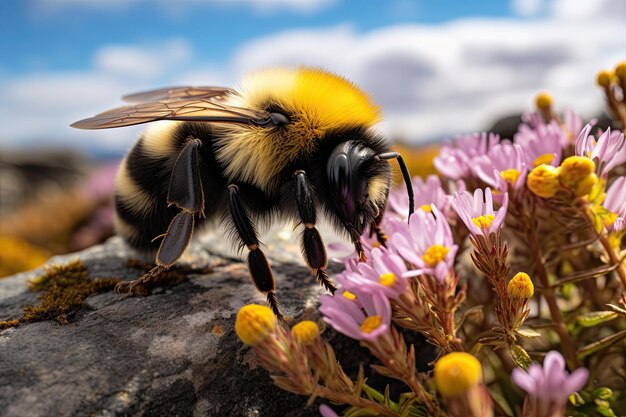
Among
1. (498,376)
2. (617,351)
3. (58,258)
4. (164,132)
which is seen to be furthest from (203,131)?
(617,351)

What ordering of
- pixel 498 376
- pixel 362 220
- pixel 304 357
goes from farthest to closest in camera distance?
pixel 498 376
pixel 362 220
pixel 304 357

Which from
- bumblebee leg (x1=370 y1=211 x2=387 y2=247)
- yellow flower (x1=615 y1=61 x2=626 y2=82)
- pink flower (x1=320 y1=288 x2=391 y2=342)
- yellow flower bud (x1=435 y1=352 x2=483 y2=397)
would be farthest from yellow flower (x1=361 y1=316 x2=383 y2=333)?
yellow flower (x1=615 y1=61 x2=626 y2=82)

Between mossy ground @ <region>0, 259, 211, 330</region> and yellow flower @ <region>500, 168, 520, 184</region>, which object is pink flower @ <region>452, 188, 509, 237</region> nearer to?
yellow flower @ <region>500, 168, 520, 184</region>

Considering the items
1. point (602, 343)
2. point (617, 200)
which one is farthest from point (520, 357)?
point (617, 200)

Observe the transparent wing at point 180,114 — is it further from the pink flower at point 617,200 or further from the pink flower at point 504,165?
the pink flower at point 617,200

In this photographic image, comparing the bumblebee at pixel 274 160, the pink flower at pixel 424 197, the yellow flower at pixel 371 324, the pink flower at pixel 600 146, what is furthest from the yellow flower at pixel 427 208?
the yellow flower at pixel 371 324

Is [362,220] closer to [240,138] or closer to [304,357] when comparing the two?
[240,138]
